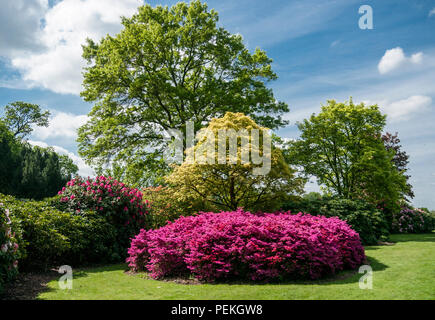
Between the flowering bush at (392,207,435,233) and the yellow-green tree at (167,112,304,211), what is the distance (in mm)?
13716

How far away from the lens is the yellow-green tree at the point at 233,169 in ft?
38.3

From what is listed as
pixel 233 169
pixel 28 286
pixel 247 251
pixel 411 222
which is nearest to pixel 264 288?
pixel 247 251

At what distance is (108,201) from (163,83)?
32.1 feet

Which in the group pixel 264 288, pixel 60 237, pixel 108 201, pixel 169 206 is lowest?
pixel 264 288

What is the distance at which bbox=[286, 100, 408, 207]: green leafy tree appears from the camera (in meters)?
18.5

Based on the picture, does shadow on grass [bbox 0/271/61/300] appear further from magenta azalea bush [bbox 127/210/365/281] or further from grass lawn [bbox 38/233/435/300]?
magenta azalea bush [bbox 127/210/365/281]

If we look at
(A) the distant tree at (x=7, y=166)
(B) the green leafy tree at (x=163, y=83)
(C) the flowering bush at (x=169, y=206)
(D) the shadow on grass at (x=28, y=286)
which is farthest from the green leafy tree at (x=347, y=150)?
(A) the distant tree at (x=7, y=166)

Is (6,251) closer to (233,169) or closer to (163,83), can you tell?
(233,169)

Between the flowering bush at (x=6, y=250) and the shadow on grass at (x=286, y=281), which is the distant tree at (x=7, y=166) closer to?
the shadow on grass at (x=286, y=281)

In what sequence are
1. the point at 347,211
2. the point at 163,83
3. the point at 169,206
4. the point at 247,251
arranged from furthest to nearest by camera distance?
the point at 163,83 → the point at 347,211 → the point at 169,206 → the point at 247,251

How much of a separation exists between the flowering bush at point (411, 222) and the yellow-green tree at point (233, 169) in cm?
1372

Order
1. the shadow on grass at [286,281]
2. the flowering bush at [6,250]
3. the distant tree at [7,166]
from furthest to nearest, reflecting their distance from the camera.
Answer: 1. the distant tree at [7,166]
2. the shadow on grass at [286,281]
3. the flowering bush at [6,250]

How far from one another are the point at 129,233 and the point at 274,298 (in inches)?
268

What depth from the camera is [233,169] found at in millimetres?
11867
